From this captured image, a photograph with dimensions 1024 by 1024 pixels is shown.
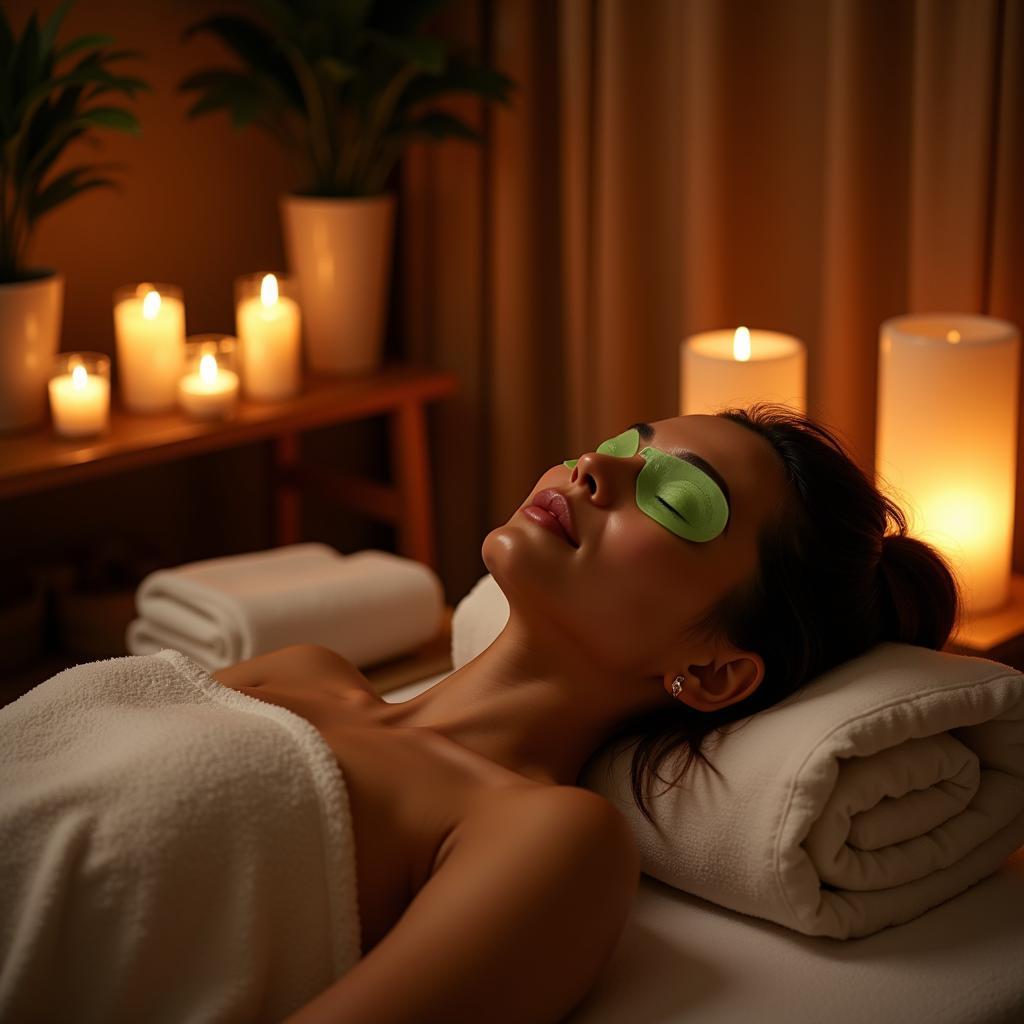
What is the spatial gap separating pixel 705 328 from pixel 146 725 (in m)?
1.56

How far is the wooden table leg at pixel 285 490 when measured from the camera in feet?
10.00

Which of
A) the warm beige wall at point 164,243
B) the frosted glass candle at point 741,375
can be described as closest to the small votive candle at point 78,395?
the warm beige wall at point 164,243

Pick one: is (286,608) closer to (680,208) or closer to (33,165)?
(33,165)

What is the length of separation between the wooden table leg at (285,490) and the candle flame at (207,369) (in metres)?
0.49

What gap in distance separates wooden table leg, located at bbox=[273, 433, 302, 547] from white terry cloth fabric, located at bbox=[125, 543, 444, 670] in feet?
2.80

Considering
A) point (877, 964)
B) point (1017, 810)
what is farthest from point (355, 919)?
point (1017, 810)

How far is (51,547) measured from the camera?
2.84 m

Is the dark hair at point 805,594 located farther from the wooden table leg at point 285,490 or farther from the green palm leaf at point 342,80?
the wooden table leg at point 285,490

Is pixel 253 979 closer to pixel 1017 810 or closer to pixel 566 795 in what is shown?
pixel 566 795

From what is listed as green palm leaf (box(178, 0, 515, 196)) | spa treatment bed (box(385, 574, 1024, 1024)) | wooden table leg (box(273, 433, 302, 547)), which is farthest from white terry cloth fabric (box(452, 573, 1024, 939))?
wooden table leg (box(273, 433, 302, 547))

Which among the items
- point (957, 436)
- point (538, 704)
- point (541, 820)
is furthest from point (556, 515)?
point (957, 436)

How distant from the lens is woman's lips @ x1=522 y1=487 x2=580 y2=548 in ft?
4.20

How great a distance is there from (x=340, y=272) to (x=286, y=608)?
3.26 ft

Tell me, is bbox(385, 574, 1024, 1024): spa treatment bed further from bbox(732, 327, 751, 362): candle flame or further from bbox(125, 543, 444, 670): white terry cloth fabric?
bbox(732, 327, 751, 362): candle flame
